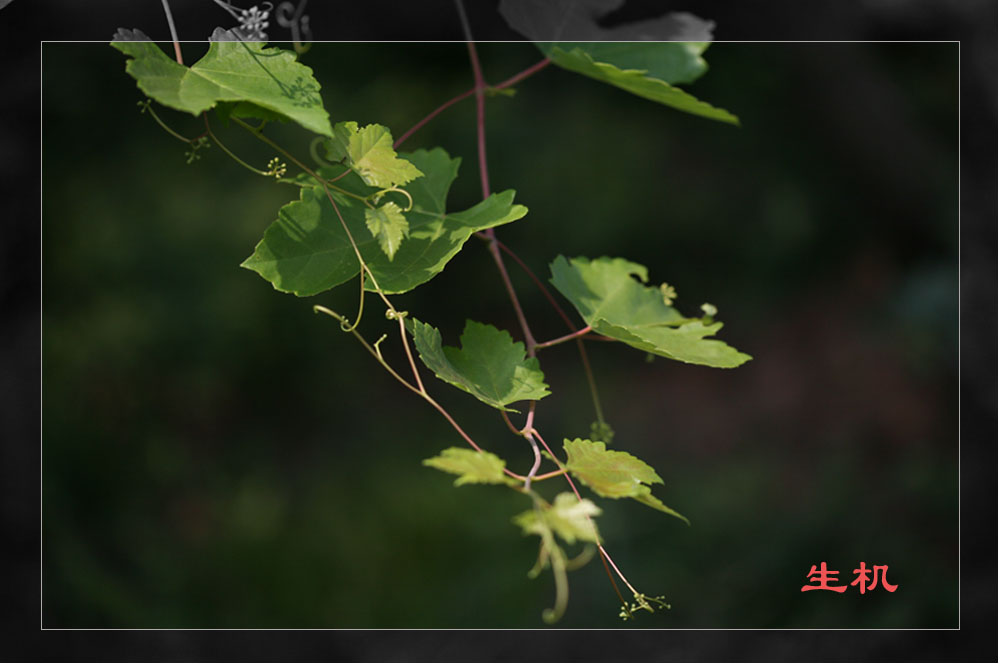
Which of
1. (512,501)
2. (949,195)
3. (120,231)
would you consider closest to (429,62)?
(120,231)

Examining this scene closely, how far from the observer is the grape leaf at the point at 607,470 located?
342 mm

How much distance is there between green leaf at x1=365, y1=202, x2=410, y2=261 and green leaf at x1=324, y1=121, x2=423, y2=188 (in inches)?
0.5

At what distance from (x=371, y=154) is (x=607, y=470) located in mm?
183

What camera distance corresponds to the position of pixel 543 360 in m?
2.29

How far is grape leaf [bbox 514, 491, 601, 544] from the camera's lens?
28 centimetres

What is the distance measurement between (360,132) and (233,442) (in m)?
1.78

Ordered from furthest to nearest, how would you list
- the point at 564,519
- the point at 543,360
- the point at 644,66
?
the point at 543,360, the point at 644,66, the point at 564,519

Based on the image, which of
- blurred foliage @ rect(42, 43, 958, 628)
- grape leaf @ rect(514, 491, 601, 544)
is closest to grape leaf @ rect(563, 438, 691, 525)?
grape leaf @ rect(514, 491, 601, 544)

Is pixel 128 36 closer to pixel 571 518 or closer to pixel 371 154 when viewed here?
pixel 371 154

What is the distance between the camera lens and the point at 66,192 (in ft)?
5.83

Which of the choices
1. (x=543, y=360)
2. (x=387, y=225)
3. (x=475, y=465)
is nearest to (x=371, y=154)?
(x=387, y=225)

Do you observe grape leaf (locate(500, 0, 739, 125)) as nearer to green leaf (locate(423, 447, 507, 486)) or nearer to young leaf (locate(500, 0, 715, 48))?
young leaf (locate(500, 0, 715, 48))

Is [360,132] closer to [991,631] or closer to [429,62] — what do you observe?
[991,631]

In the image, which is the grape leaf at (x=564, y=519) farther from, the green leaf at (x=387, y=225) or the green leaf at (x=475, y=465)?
the green leaf at (x=387, y=225)
